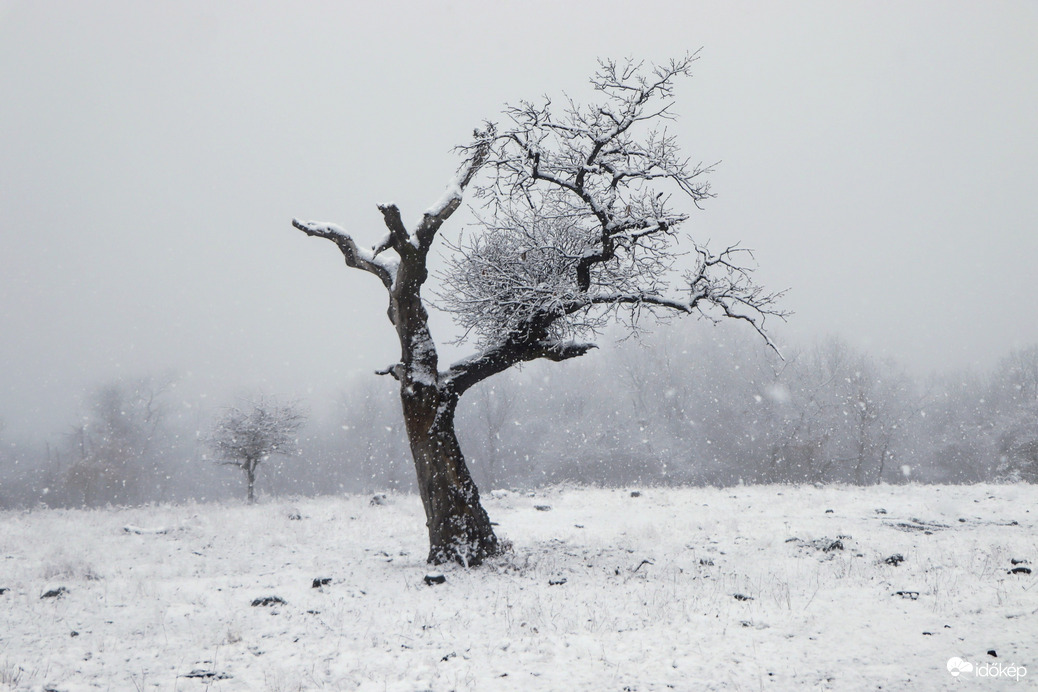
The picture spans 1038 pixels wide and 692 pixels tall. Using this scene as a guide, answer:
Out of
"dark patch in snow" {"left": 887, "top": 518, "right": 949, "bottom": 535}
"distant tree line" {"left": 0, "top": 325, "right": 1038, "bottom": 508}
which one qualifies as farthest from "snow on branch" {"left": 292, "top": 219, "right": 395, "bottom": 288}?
"distant tree line" {"left": 0, "top": 325, "right": 1038, "bottom": 508}

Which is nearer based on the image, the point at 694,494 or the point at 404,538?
the point at 404,538

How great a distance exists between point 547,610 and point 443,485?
3.66m

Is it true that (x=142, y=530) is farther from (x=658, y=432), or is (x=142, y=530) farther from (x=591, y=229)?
(x=658, y=432)

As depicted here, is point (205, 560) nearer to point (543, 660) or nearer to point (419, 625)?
point (419, 625)

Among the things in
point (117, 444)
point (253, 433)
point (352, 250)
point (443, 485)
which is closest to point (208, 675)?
point (443, 485)

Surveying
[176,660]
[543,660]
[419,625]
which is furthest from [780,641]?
[176,660]

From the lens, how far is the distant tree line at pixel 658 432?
160 ft

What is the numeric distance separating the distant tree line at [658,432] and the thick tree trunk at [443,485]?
118 feet

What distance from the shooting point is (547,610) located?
7.82 metres

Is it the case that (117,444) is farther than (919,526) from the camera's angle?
Yes

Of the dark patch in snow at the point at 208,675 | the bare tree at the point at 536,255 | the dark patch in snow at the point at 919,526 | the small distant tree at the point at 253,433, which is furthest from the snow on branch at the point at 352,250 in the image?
the small distant tree at the point at 253,433

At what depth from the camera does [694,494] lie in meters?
21.4

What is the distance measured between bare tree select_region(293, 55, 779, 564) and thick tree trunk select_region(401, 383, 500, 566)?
0.02 meters

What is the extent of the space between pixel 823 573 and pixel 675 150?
25.9 feet
